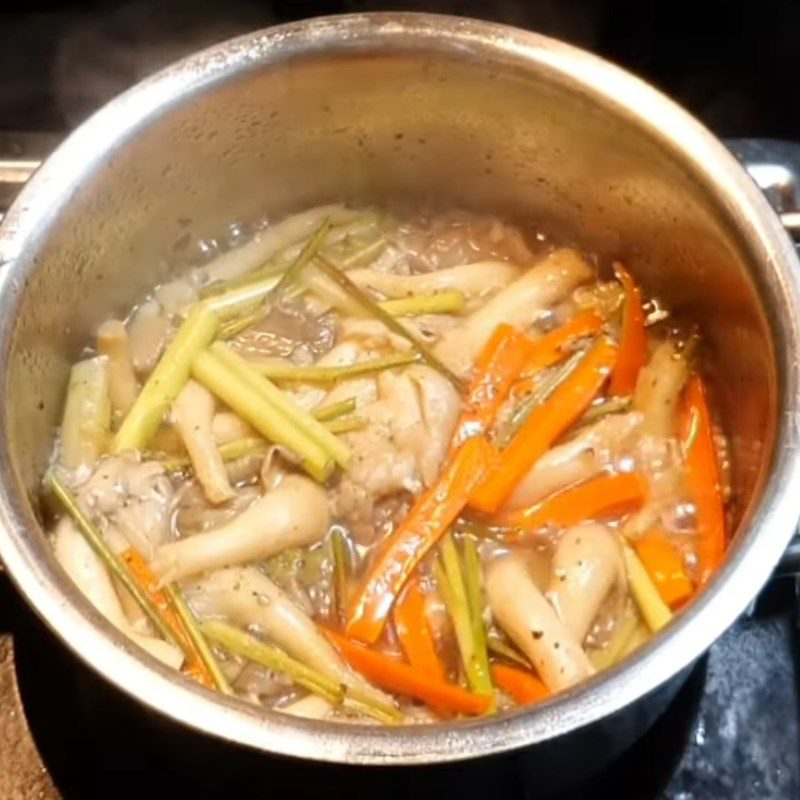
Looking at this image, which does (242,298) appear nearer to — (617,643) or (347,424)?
(347,424)

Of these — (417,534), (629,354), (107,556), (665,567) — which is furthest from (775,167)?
(107,556)

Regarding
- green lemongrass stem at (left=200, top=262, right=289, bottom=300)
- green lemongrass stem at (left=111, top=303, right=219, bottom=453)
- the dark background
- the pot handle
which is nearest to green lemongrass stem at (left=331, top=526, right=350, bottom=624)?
green lemongrass stem at (left=111, top=303, right=219, bottom=453)

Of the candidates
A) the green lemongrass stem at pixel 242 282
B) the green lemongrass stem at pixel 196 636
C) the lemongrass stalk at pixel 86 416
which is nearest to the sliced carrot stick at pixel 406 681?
the green lemongrass stem at pixel 196 636

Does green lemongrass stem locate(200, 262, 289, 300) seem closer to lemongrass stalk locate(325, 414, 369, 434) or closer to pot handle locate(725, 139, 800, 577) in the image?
lemongrass stalk locate(325, 414, 369, 434)

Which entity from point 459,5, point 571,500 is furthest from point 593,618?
point 459,5

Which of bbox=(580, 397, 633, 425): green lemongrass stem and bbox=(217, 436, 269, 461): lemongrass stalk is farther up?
bbox=(580, 397, 633, 425): green lemongrass stem

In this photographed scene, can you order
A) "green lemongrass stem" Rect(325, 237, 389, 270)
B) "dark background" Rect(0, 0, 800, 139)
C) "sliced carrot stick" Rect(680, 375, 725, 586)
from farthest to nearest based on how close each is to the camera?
1. "dark background" Rect(0, 0, 800, 139)
2. "green lemongrass stem" Rect(325, 237, 389, 270)
3. "sliced carrot stick" Rect(680, 375, 725, 586)
